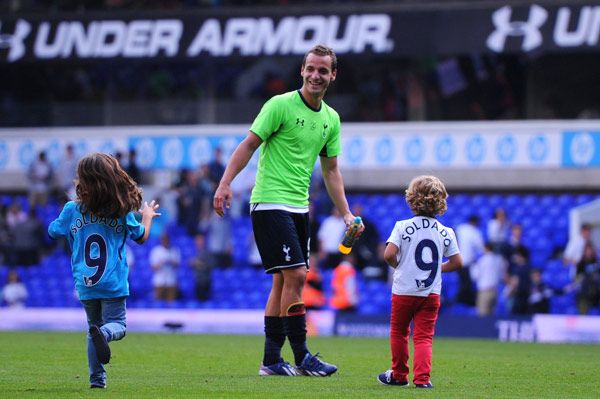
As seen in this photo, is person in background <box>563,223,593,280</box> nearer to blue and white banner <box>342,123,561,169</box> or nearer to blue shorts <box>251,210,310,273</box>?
blue and white banner <box>342,123,561,169</box>

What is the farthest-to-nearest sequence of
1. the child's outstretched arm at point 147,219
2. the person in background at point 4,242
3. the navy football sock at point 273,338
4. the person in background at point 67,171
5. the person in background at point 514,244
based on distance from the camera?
the person in background at point 67,171, the person in background at point 4,242, the person in background at point 514,244, the navy football sock at point 273,338, the child's outstretched arm at point 147,219

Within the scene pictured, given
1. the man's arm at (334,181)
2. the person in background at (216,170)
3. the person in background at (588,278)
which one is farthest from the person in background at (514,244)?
the man's arm at (334,181)

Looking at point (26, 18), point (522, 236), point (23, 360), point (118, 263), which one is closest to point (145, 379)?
A: point (118, 263)

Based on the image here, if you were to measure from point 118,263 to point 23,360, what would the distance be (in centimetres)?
350

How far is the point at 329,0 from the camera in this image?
28406mm

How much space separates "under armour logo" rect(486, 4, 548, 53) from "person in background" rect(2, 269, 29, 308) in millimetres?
10767

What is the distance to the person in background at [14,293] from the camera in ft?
81.9

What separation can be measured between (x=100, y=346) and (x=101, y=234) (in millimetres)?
851

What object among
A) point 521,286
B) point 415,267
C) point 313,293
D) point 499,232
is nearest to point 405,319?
point 415,267

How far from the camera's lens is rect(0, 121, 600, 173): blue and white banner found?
1063 inches

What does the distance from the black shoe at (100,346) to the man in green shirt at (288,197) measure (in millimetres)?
1843

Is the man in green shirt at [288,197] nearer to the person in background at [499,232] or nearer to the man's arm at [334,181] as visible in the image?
the man's arm at [334,181]

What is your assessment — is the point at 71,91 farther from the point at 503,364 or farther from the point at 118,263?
the point at 118,263

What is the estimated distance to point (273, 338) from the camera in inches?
386
